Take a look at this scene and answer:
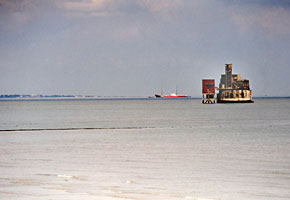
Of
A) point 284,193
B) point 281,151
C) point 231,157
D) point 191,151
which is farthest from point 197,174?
point 281,151

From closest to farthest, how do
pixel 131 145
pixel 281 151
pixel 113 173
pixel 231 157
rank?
pixel 113 173 → pixel 231 157 → pixel 281 151 → pixel 131 145

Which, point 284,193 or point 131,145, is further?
point 131,145

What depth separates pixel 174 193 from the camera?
9.78 m

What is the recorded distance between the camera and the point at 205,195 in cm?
952

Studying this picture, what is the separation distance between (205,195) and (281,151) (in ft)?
30.9

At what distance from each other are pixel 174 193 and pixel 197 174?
98.7 inches

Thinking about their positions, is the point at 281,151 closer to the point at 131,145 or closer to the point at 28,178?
the point at 131,145

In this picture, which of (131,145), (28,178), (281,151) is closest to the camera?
→ (28,178)

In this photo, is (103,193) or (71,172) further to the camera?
(71,172)

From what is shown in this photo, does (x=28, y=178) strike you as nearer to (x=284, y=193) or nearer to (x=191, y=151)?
(x=284, y=193)

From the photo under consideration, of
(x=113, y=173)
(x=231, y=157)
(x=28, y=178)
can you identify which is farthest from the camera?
(x=231, y=157)

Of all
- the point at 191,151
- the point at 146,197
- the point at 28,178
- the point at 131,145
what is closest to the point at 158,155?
the point at 191,151

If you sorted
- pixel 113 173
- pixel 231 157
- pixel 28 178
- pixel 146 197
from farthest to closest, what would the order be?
pixel 231 157 < pixel 113 173 < pixel 28 178 < pixel 146 197

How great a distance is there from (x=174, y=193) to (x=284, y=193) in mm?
2424
